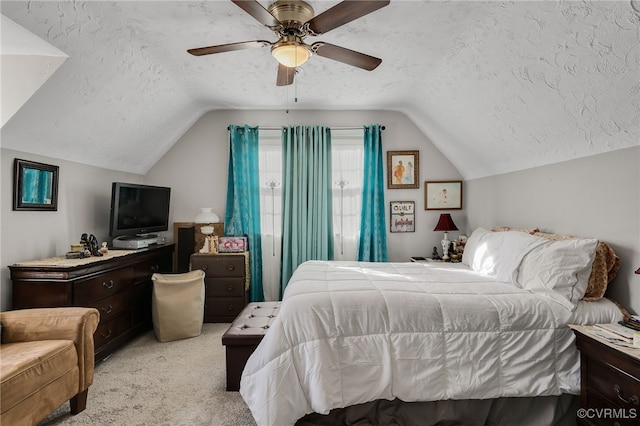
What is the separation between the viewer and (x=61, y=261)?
2.47 m

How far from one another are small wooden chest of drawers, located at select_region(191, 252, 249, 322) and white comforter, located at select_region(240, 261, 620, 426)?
1848mm

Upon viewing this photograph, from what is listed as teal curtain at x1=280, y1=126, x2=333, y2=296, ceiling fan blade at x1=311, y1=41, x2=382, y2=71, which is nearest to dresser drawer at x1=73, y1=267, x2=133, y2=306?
teal curtain at x1=280, y1=126, x2=333, y2=296

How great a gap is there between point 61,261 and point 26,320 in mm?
607

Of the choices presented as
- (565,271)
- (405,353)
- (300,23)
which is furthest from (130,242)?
(565,271)

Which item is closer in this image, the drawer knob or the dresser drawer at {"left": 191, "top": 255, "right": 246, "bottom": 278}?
the drawer knob

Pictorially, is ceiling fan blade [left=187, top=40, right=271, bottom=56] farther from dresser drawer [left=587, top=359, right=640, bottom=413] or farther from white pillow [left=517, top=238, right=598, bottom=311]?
dresser drawer [left=587, top=359, right=640, bottom=413]

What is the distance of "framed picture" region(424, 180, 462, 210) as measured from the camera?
166 inches

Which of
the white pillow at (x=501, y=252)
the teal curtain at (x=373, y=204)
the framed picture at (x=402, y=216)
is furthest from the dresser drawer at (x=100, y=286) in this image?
the white pillow at (x=501, y=252)

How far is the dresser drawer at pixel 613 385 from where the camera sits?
4.82ft

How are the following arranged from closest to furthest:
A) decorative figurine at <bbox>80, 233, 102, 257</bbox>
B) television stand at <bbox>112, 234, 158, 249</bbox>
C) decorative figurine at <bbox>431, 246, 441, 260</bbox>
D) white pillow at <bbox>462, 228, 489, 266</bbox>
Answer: decorative figurine at <bbox>80, 233, 102, 257</bbox>, white pillow at <bbox>462, 228, 489, 266</bbox>, television stand at <bbox>112, 234, 158, 249</bbox>, decorative figurine at <bbox>431, 246, 441, 260</bbox>

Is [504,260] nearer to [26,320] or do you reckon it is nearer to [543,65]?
[543,65]

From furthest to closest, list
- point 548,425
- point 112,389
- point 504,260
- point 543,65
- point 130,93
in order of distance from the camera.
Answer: point 130,93 → point 504,260 → point 112,389 → point 543,65 → point 548,425

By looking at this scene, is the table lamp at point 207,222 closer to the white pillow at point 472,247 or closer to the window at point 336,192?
the window at point 336,192

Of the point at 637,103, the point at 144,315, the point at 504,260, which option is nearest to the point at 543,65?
the point at 637,103
